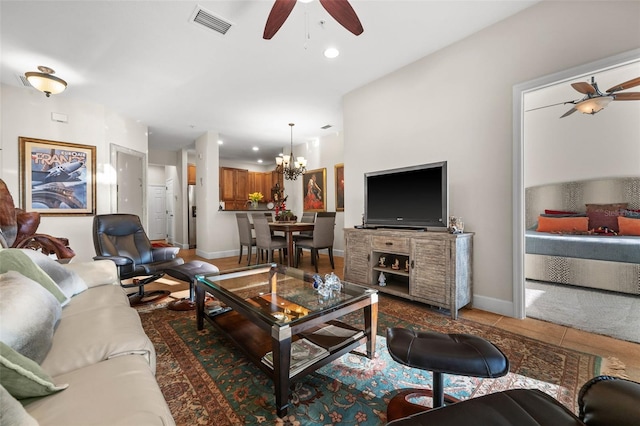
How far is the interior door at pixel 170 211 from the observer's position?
25.8 ft

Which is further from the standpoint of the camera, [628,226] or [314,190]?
[314,190]

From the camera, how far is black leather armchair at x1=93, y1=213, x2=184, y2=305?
108 inches

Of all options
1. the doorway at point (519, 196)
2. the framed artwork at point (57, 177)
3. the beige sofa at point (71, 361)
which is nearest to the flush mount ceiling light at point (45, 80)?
the framed artwork at point (57, 177)

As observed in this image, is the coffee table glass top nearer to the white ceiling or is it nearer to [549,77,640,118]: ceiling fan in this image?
the white ceiling

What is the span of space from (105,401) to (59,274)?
1.32 meters

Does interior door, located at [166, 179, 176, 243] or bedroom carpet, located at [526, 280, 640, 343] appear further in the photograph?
interior door, located at [166, 179, 176, 243]

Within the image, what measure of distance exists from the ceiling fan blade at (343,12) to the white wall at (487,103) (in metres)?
1.46

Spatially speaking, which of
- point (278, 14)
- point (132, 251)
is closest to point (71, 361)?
point (278, 14)

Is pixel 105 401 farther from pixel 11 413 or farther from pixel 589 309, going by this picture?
pixel 589 309

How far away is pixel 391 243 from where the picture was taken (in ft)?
9.48

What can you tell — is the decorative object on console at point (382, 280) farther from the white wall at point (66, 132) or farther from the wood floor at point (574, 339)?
the white wall at point (66, 132)

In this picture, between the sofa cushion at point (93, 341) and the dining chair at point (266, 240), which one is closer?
the sofa cushion at point (93, 341)

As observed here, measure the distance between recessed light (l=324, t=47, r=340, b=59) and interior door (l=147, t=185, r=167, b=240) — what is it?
7.95 metres

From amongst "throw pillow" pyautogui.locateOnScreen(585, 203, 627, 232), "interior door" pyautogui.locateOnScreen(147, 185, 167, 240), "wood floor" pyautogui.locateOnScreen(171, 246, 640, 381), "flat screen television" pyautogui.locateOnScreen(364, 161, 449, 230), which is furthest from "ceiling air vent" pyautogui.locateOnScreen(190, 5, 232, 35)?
"interior door" pyautogui.locateOnScreen(147, 185, 167, 240)
